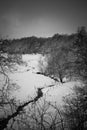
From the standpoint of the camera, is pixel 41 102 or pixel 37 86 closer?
pixel 41 102

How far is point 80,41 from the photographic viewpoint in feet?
31.2

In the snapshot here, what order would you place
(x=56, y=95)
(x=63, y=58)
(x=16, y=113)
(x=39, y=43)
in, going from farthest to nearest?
(x=39, y=43), (x=63, y=58), (x=56, y=95), (x=16, y=113)

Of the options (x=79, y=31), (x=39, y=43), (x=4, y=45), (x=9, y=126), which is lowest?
(x=9, y=126)

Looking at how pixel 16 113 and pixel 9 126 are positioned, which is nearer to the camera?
pixel 9 126

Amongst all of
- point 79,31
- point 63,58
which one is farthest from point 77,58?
point 63,58

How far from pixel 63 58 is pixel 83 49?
6.93 meters

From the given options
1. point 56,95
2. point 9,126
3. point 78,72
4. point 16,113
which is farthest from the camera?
point 56,95

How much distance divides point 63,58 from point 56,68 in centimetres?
238

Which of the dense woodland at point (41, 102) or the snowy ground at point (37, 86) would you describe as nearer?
the dense woodland at point (41, 102)

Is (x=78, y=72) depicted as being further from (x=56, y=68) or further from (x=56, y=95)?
(x=56, y=68)

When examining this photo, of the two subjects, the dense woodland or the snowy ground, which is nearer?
the dense woodland

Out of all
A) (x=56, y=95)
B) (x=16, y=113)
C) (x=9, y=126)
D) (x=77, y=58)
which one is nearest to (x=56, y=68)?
(x=56, y=95)

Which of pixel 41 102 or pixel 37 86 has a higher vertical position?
pixel 37 86

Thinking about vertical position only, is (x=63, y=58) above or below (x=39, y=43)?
below
